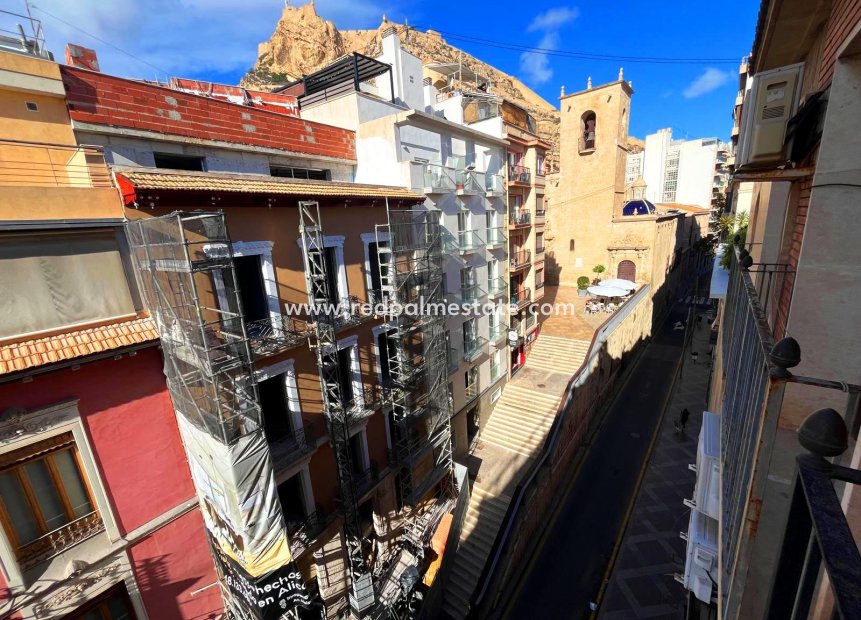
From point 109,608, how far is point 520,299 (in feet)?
72.6

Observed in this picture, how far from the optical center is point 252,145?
1252cm

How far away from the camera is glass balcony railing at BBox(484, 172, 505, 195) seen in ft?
65.0

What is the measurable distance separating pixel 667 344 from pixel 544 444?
22.9 metres

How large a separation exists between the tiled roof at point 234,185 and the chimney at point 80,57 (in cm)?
611

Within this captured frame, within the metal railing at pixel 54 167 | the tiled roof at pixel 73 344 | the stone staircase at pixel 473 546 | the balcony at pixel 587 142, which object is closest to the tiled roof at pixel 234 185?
the metal railing at pixel 54 167

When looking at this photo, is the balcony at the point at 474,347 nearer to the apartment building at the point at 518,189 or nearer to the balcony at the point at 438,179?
the apartment building at the point at 518,189

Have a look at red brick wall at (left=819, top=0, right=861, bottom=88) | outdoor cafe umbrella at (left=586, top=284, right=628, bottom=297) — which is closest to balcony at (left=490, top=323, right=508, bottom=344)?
outdoor cafe umbrella at (left=586, top=284, right=628, bottom=297)

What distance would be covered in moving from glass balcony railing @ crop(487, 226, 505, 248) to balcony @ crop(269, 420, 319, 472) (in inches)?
540

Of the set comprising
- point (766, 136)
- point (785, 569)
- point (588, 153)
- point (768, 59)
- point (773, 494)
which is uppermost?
point (588, 153)

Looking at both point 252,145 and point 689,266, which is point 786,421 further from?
point 689,266

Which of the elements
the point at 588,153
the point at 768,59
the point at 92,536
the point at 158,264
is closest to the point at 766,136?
the point at 768,59

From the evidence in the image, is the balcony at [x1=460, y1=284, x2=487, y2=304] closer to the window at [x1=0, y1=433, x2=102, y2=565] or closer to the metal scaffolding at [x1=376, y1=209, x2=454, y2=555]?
the metal scaffolding at [x1=376, y1=209, x2=454, y2=555]

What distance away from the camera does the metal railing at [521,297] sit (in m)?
24.2

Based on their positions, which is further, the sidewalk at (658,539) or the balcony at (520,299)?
the balcony at (520,299)
